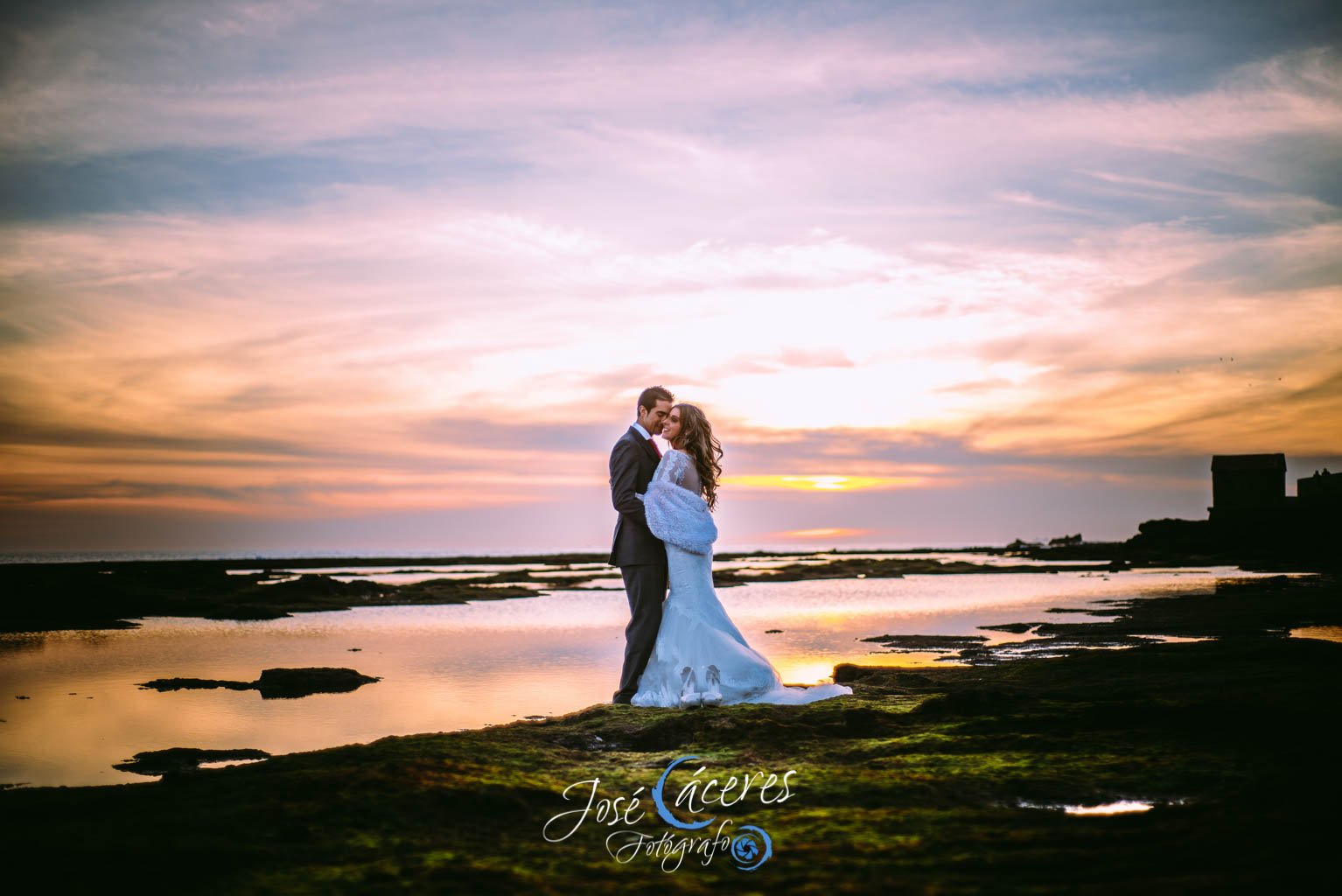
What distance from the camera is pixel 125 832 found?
4680mm

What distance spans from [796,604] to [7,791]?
86.7ft

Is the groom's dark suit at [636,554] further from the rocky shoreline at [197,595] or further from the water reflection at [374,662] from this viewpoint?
the rocky shoreline at [197,595]

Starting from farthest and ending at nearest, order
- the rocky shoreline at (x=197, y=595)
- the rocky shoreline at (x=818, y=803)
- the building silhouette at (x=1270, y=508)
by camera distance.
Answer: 1. the building silhouette at (x=1270, y=508)
2. the rocky shoreline at (x=197, y=595)
3. the rocky shoreline at (x=818, y=803)

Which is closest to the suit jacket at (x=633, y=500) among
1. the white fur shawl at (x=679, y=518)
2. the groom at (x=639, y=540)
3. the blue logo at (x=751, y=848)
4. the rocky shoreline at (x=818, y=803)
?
the groom at (x=639, y=540)

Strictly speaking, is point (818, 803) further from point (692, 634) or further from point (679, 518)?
point (679, 518)

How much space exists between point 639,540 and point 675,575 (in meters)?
0.60

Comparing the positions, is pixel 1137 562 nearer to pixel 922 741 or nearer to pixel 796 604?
pixel 796 604

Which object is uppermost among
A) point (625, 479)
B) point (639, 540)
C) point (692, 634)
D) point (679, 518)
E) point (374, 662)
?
point (625, 479)

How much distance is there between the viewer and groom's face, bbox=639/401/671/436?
10438mm

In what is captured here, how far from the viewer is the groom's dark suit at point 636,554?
9.93 m

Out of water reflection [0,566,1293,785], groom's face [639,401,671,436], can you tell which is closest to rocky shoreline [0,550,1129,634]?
water reflection [0,566,1293,785]

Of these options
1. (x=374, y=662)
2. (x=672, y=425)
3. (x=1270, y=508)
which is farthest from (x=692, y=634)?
(x=1270, y=508)

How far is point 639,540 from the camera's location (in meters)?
10.2

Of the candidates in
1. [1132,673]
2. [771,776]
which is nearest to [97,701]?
[771,776]
